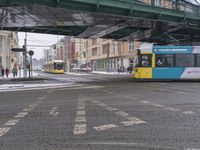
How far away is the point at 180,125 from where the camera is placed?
32.1ft

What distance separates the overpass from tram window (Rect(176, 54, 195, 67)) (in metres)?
3.61

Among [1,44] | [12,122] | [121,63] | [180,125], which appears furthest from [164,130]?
[121,63]

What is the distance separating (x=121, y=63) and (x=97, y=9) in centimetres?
6838

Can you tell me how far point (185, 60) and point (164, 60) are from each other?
187 centimetres

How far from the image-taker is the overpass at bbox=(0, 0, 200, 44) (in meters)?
28.9

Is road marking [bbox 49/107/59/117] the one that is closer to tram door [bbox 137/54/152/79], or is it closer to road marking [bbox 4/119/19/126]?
road marking [bbox 4/119/19/126]

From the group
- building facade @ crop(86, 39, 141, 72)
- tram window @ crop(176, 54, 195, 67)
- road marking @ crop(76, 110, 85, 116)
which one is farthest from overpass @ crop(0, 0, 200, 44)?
building facade @ crop(86, 39, 141, 72)

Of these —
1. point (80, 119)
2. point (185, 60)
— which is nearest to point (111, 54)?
point (185, 60)

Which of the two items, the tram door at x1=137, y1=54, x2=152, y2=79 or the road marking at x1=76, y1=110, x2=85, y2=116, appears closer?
the road marking at x1=76, y1=110, x2=85, y2=116

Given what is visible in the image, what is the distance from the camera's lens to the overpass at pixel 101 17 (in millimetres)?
28942

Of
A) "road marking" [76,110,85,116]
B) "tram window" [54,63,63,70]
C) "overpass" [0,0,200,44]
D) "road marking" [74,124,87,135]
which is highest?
"overpass" [0,0,200,44]

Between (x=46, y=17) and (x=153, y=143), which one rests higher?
(x=46, y=17)

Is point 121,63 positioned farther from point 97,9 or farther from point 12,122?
point 12,122

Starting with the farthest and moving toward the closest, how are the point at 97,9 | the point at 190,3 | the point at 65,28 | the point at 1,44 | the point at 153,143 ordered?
the point at 1,44 < the point at 65,28 < the point at 190,3 < the point at 97,9 < the point at 153,143
